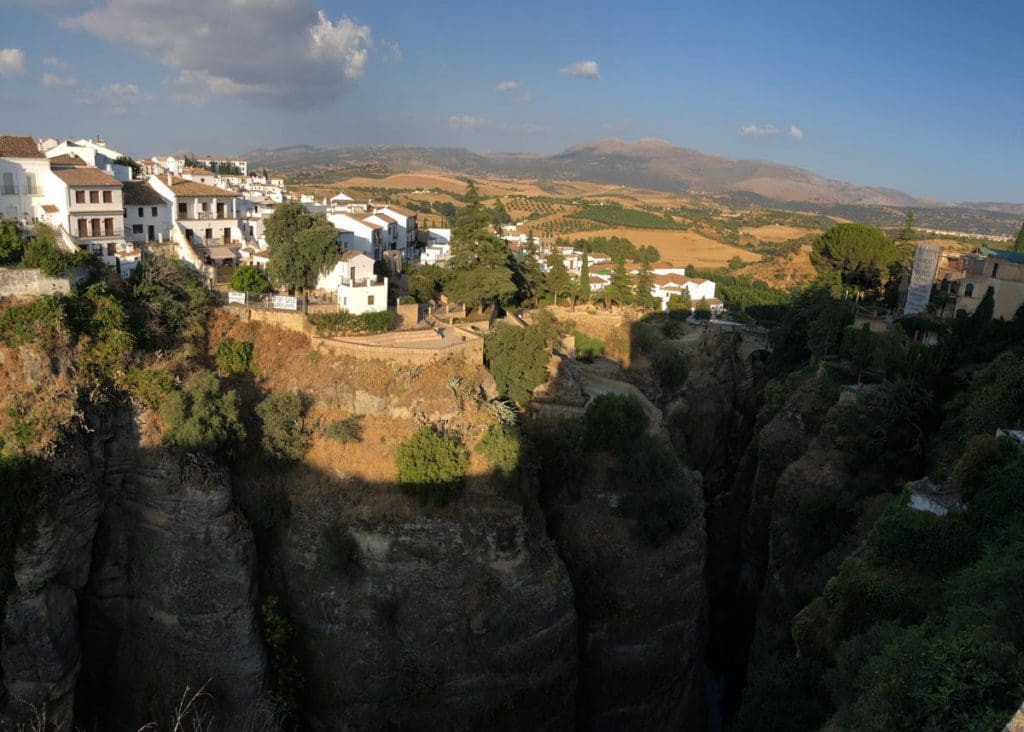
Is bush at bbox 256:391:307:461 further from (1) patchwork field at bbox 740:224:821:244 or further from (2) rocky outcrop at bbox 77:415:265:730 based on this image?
(1) patchwork field at bbox 740:224:821:244

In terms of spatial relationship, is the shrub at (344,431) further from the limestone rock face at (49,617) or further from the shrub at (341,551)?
the limestone rock face at (49,617)

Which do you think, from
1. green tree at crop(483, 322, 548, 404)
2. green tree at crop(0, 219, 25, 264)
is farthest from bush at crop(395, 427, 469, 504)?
green tree at crop(0, 219, 25, 264)

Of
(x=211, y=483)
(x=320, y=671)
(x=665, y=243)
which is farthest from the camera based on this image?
(x=665, y=243)

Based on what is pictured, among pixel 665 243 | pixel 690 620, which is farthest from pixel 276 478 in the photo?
pixel 665 243

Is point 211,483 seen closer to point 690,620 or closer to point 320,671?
point 320,671

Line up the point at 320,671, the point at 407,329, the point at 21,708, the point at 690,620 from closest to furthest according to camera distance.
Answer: the point at 21,708 → the point at 320,671 → the point at 690,620 → the point at 407,329

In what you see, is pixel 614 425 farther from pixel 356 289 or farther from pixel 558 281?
pixel 558 281

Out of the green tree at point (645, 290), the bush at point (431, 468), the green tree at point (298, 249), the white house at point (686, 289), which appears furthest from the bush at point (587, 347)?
the white house at point (686, 289)

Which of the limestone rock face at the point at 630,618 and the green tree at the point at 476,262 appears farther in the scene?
the green tree at the point at 476,262
